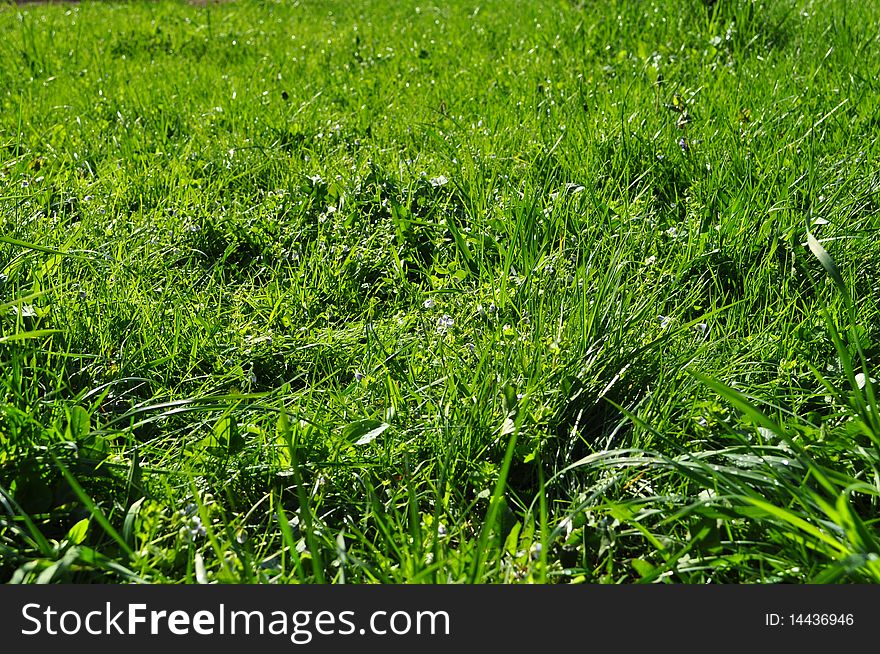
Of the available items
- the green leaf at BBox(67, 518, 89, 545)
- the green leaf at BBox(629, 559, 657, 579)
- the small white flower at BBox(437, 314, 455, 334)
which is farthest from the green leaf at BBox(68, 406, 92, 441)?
the green leaf at BBox(629, 559, 657, 579)

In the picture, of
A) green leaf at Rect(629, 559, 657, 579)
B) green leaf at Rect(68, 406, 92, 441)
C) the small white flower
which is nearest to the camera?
green leaf at Rect(629, 559, 657, 579)

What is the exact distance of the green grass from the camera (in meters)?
1.69

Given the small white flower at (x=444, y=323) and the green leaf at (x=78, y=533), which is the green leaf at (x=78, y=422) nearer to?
the green leaf at (x=78, y=533)

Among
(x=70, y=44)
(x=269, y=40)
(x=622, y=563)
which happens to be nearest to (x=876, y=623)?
→ (x=622, y=563)

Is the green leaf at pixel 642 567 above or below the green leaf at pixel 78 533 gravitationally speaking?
below

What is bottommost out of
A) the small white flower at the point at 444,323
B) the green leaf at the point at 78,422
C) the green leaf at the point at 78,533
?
the green leaf at the point at 78,533

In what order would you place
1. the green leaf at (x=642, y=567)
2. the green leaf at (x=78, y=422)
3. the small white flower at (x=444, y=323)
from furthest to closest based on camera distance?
the small white flower at (x=444, y=323), the green leaf at (x=78, y=422), the green leaf at (x=642, y=567)

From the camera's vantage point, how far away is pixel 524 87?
4355 mm

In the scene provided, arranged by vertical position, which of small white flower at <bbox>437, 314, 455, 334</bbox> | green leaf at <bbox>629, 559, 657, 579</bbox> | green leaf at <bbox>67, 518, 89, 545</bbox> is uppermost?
small white flower at <bbox>437, 314, 455, 334</bbox>

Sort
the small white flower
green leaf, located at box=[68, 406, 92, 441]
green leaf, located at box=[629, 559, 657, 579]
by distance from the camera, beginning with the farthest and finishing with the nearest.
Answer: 1. the small white flower
2. green leaf, located at box=[68, 406, 92, 441]
3. green leaf, located at box=[629, 559, 657, 579]

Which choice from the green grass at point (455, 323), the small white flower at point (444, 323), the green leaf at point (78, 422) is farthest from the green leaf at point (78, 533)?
the small white flower at point (444, 323)

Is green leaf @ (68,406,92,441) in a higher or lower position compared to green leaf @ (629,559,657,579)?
higher

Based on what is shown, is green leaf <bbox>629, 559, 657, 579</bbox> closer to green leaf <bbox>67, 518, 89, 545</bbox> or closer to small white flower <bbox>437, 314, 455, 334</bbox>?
small white flower <bbox>437, 314, 455, 334</bbox>

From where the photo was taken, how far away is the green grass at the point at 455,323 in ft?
5.54
